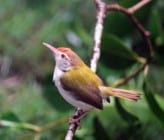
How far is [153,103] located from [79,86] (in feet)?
0.88

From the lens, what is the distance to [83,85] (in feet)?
→ 5.60

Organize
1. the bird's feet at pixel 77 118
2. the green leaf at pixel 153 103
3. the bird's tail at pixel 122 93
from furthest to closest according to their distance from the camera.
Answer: the green leaf at pixel 153 103
the bird's tail at pixel 122 93
the bird's feet at pixel 77 118

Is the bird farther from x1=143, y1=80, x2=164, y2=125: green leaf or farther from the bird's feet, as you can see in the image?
x1=143, y1=80, x2=164, y2=125: green leaf

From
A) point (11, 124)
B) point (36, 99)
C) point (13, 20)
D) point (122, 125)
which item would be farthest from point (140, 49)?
point (13, 20)

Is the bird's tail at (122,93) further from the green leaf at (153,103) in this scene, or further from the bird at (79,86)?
the green leaf at (153,103)

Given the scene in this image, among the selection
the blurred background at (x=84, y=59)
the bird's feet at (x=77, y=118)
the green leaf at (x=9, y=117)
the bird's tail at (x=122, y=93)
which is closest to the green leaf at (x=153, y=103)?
the blurred background at (x=84, y=59)

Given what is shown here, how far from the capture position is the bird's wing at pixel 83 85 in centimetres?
167

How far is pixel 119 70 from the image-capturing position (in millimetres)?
2230

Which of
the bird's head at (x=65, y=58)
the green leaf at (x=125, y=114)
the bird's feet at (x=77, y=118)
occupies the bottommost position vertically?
the green leaf at (x=125, y=114)

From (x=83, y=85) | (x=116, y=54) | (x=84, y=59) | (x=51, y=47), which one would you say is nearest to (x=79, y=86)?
(x=83, y=85)

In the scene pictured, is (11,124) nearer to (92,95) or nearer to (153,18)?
(92,95)

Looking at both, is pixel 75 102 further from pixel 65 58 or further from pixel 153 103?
pixel 153 103

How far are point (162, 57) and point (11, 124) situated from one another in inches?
26.2

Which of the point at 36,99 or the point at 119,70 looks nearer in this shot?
the point at 119,70
